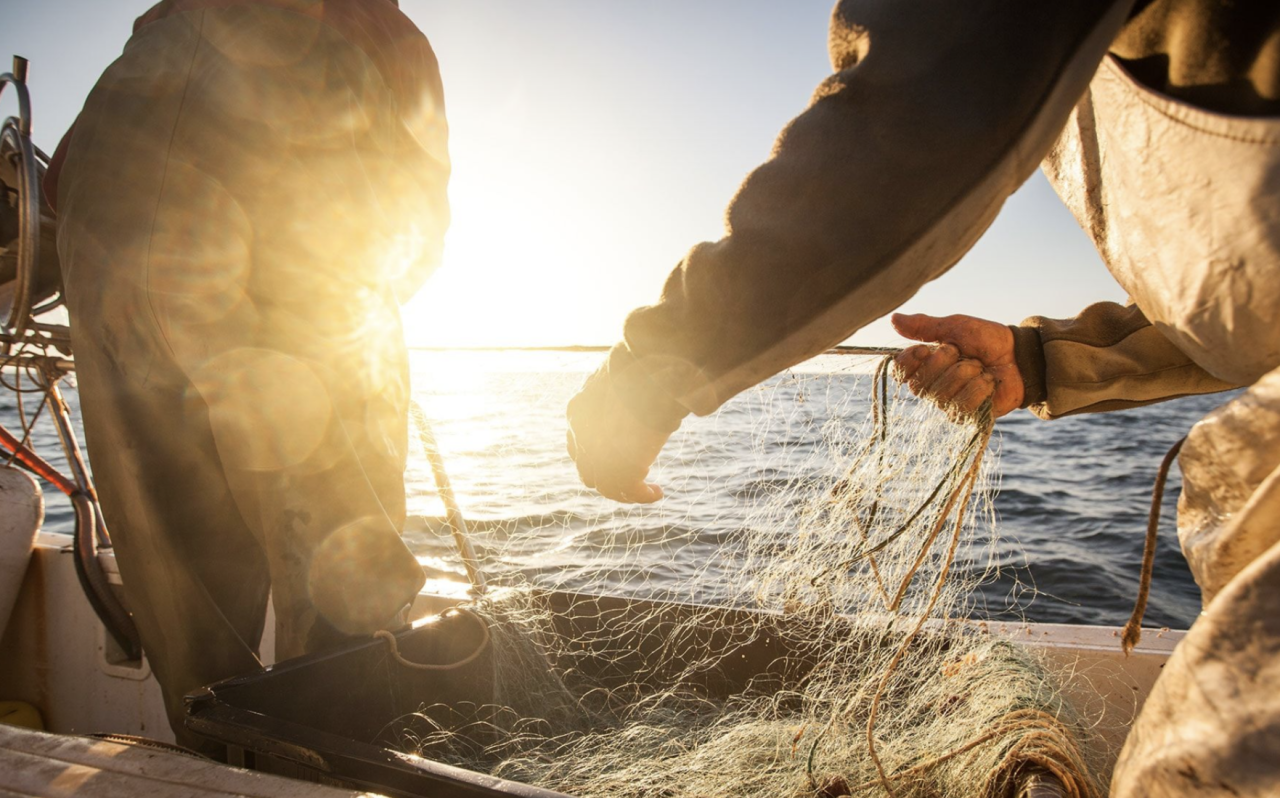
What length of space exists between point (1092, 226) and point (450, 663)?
1955 millimetres

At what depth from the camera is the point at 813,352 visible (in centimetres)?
95

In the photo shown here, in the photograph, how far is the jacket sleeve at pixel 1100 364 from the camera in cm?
Result: 146

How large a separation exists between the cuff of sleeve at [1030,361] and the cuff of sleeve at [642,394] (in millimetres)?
1014

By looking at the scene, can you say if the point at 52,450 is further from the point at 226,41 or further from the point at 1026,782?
the point at 1026,782

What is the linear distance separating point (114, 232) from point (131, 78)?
0.41 metres

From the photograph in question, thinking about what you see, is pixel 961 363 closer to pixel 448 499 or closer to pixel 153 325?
pixel 153 325

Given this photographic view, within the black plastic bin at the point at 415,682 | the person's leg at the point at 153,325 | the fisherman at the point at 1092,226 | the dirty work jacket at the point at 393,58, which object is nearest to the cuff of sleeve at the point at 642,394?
the fisherman at the point at 1092,226

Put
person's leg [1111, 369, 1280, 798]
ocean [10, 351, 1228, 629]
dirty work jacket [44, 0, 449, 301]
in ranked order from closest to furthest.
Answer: person's leg [1111, 369, 1280, 798]
dirty work jacket [44, 0, 449, 301]
ocean [10, 351, 1228, 629]

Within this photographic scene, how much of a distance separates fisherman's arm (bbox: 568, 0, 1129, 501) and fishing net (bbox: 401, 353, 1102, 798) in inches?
27.2

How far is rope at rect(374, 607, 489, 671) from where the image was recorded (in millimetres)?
1831

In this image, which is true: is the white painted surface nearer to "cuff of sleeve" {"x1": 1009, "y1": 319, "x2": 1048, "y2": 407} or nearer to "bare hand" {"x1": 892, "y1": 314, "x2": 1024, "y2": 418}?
"bare hand" {"x1": 892, "y1": 314, "x2": 1024, "y2": 418}

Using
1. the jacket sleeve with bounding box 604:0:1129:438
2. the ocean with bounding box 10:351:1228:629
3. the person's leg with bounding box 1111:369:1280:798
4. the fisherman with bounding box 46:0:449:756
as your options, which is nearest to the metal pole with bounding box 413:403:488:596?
the ocean with bounding box 10:351:1228:629

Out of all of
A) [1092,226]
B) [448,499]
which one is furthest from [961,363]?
[448,499]

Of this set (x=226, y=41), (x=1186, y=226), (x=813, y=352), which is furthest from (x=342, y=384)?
(x=1186, y=226)
